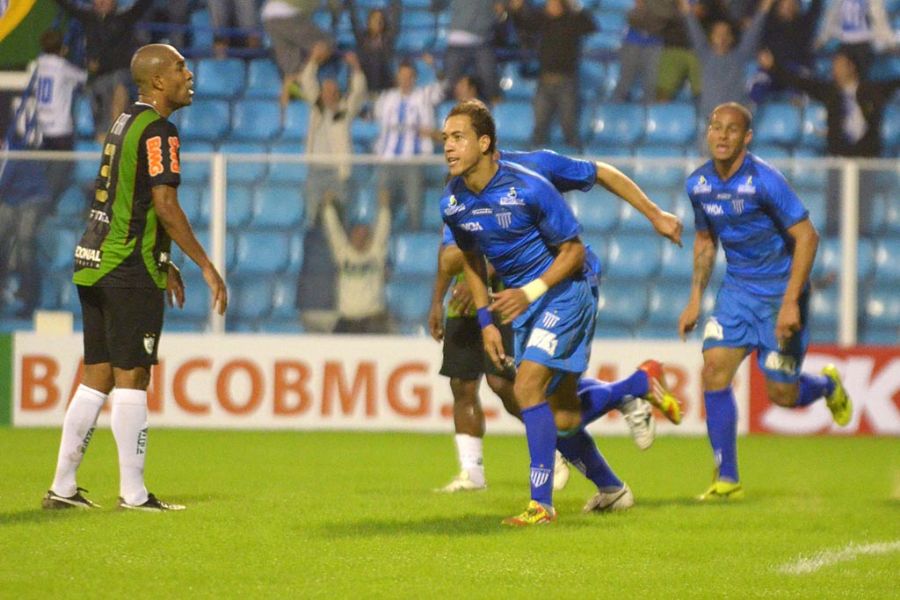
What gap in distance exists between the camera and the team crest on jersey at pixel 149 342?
7.61 meters

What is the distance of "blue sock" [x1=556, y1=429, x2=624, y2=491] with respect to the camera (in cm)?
791

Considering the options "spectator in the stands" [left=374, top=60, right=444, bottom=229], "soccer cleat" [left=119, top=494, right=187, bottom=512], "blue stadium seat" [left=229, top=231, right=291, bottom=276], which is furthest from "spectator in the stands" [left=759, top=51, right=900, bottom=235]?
"soccer cleat" [left=119, top=494, right=187, bottom=512]

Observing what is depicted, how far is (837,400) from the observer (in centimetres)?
988

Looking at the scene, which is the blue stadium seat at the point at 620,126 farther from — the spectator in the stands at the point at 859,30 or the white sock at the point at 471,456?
the white sock at the point at 471,456

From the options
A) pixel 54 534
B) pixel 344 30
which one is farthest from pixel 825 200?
pixel 54 534

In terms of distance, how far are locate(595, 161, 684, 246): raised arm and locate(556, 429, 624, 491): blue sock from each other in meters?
1.06

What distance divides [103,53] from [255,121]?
1655 mm

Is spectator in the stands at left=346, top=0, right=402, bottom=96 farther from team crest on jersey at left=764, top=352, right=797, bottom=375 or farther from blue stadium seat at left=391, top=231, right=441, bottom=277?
team crest on jersey at left=764, top=352, right=797, bottom=375

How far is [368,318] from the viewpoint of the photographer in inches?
525

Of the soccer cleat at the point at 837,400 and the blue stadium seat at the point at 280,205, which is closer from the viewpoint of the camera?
the soccer cleat at the point at 837,400

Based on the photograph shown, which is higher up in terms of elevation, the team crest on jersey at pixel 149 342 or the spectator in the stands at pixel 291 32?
the spectator in the stands at pixel 291 32

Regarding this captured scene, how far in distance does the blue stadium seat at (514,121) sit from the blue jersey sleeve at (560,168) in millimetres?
8624

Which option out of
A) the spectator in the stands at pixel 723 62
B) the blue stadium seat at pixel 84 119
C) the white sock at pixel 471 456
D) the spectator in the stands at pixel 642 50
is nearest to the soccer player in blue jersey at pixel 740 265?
the white sock at pixel 471 456

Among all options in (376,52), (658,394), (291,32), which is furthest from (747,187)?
(291,32)
